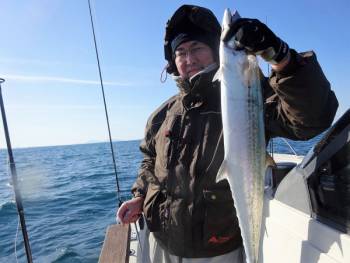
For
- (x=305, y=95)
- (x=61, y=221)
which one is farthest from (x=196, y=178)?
(x=61, y=221)

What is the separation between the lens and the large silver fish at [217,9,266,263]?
6.05 ft

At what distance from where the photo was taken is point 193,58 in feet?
8.62

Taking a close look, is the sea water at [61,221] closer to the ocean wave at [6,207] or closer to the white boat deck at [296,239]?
the ocean wave at [6,207]

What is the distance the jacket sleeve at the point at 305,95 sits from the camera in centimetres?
167

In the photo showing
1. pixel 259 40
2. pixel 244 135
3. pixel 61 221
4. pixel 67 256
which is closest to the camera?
pixel 259 40

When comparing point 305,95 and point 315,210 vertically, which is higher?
point 305,95

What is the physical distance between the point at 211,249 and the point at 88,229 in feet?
23.8

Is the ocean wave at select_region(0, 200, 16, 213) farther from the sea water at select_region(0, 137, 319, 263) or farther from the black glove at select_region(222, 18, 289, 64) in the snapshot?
the black glove at select_region(222, 18, 289, 64)

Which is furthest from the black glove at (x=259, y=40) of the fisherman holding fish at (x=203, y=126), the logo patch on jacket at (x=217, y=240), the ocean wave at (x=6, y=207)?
the ocean wave at (x=6, y=207)

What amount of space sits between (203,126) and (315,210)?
0.96 metres

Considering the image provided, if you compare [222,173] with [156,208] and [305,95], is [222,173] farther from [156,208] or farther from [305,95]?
[156,208]

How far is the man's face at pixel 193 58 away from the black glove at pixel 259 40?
883 mm

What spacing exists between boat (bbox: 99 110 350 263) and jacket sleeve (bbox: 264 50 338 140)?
0.18m

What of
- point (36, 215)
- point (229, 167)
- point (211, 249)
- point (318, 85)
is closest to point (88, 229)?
point (36, 215)
